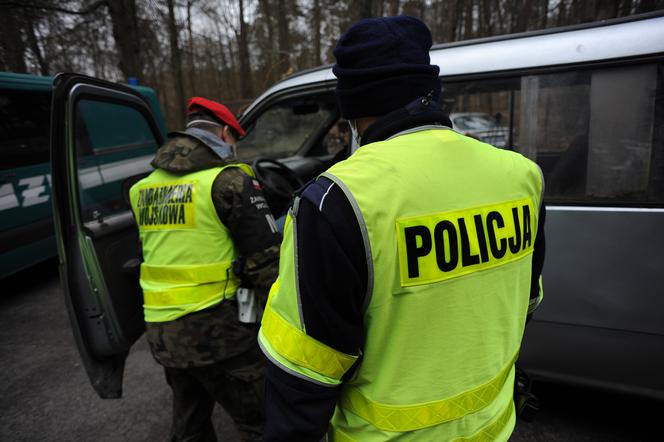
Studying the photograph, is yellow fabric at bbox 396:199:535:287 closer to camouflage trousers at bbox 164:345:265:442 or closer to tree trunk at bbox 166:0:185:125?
camouflage trousers at bbox 164:345:265:442

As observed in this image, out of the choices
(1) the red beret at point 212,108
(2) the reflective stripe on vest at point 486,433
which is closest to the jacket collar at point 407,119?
(2) the reflective stripe on vest at point 486,433

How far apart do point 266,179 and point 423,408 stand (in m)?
1.99

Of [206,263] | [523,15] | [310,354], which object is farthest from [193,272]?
[523,15]

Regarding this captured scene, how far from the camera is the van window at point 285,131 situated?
340 centimetres

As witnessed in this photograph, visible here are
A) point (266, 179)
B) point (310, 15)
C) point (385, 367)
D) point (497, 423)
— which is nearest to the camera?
point (385, 367)

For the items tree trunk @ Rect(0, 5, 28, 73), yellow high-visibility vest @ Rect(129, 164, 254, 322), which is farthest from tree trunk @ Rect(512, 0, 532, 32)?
yellow high-visibility vest @ Rect(129, 164, 254, 322)

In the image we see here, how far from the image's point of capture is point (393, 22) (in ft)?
3.05

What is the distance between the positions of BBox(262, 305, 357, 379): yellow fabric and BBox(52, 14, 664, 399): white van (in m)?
1.46

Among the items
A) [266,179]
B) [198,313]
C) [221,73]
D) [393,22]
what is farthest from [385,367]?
[221,73]

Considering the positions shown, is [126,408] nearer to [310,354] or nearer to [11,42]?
[310,354]

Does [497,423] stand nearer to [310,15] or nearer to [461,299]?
[461,299]

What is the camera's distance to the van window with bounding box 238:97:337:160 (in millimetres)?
3400

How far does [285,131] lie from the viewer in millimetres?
3912

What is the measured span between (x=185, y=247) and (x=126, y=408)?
63.1 inches
